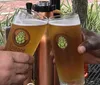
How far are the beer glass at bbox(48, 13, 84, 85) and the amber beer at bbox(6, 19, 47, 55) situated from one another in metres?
0.04

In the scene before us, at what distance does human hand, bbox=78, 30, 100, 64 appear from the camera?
3.51 ft

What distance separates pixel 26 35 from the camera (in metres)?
0.91

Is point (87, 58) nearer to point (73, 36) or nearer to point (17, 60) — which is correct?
point (73, 36)

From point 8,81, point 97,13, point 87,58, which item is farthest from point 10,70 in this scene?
point 97,13

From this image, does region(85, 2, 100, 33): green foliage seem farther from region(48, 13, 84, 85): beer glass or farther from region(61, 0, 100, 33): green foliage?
region(48, 13, 84, 85): beer glass

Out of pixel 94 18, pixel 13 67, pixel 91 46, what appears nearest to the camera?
pixel 13 67

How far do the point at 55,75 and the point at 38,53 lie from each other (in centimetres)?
9

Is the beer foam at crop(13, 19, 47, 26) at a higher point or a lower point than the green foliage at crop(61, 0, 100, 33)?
higher

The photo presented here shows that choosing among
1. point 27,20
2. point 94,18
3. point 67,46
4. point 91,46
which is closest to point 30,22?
point 27,20

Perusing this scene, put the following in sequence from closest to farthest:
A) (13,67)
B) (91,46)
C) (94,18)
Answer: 1. (13,67)
2. (91,46)
3. (94,18)

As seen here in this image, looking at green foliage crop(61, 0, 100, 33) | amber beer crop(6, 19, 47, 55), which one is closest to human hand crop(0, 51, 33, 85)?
amber beer crop(6, 19, 47, 55)

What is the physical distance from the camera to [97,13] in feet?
11.6

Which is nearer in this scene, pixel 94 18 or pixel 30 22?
pixel 30 22

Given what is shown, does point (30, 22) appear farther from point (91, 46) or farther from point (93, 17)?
point (93, 17)
